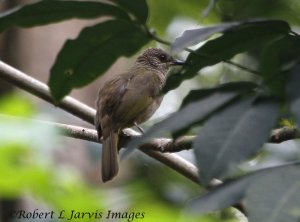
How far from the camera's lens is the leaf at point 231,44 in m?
1.53

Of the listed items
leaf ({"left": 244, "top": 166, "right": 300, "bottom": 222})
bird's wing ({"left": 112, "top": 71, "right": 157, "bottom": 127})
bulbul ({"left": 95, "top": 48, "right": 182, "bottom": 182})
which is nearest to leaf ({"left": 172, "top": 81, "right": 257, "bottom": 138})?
leaf ({"left": 244, "top": 166, "right": 300, "bottom": 222})

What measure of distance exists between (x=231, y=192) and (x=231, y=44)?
0.47 metres

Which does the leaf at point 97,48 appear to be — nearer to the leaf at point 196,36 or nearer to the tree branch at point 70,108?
the leaf at point 196,36

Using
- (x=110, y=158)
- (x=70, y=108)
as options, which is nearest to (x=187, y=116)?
(x=70, y=108)

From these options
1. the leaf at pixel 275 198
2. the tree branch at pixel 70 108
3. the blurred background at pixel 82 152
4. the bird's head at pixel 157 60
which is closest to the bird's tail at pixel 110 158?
the blurred background at pixel 82 152

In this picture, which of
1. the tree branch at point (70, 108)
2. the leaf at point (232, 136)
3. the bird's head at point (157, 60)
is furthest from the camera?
the bird's head at point (157, 60)

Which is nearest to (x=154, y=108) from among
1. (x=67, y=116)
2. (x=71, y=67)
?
(x=67, y=116)

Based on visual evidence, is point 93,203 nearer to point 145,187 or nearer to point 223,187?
point 145,187

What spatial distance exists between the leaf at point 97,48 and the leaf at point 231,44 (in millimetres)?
126

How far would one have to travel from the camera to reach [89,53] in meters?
1.79

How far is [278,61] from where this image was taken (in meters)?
1.65

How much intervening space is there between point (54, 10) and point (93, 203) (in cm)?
164

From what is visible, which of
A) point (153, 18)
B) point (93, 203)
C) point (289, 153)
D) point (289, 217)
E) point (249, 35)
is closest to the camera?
point (289, 217)

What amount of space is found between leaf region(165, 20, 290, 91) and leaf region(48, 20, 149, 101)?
0.13 m
